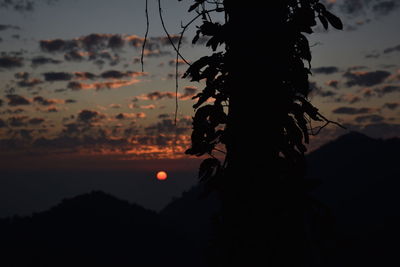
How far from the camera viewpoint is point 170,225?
14975 cm

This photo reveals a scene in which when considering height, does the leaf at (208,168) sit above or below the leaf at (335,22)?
below

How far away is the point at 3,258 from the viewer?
375ft

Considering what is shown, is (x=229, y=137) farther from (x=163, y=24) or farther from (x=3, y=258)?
(x=3, y=258)

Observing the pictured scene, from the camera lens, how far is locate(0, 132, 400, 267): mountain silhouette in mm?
106500

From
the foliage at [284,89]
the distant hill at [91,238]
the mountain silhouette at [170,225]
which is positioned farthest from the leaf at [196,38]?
the distant hill at [91,238]

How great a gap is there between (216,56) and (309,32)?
0.80 metres

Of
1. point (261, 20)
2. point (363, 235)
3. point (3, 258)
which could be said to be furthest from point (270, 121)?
point (3, 258)

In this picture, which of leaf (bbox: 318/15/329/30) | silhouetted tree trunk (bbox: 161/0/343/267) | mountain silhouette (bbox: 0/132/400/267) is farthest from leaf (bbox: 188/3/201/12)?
mountain silhouette (bbox: 0/132/400/267)

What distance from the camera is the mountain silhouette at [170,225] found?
10650 cm

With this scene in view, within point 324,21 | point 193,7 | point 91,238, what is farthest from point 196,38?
point 91,238

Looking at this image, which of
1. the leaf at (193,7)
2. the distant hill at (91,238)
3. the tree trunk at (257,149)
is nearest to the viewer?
the tree trunk at (257,149)

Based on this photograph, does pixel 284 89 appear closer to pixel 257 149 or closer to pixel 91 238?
pixel 257 149

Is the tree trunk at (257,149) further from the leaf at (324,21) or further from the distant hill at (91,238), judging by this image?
the distant hill at (91,238)

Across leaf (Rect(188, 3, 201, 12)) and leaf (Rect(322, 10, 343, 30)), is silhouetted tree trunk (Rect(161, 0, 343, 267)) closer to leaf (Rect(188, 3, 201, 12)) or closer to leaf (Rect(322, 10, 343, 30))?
leaf (Rect(322, 10, 343, 30))
